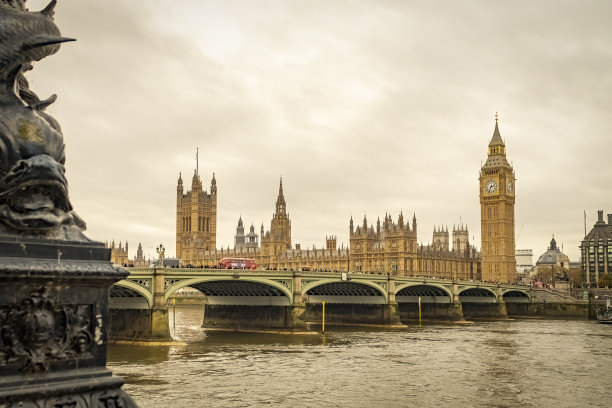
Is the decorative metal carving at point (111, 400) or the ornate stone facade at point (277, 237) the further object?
the ornate stone facade at point (277, 237)

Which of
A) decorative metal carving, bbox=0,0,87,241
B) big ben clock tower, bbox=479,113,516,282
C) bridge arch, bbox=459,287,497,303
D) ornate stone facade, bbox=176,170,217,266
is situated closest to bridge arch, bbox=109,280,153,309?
decorative metal carving, bbox=0,0,87,241

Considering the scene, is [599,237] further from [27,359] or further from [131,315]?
[27,359]

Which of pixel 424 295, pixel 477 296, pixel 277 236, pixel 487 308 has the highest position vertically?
pixel 277 236

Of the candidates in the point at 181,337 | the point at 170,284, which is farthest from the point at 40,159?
the point at 181,337

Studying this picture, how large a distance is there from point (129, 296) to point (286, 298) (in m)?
13.4

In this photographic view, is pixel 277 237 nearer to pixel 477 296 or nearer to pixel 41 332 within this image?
pixel 477 296

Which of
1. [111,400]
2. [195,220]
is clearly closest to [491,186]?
[195,220]

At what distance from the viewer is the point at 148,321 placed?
132ft

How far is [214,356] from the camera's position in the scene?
1372 inches

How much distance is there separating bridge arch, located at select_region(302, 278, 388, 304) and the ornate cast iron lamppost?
50669 mm

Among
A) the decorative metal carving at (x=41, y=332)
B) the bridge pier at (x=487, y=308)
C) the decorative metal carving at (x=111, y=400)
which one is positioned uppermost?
the decorative metal carving at (x=41, y=332)

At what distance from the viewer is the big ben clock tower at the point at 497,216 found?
396ft

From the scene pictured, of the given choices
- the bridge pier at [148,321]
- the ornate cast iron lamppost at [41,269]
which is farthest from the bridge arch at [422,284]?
the ornate cast iron lamppost at [41,269]

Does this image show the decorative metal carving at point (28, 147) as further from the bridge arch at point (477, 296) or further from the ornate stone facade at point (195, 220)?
the ornate stone facade at point (195, 220)
